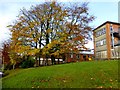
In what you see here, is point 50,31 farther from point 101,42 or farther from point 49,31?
point 101,42

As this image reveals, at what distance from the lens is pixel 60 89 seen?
14.2m

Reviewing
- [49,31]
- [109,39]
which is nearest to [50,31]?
[49,31]

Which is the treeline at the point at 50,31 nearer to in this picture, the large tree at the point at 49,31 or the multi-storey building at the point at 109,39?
the large tree at the point at 49,31

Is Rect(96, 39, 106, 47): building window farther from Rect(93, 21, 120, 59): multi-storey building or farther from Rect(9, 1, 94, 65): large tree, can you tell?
Rect(9, 1, 94, 65): large tree

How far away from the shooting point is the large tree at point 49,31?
3428 cm

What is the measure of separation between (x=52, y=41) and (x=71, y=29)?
3.59 m

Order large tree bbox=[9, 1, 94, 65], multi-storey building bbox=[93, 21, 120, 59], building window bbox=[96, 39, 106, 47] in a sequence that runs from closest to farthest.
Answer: large tree bbox=[9, 1, 94, 65] < multi-storey building bbox=[93, 21, 120, 59] < building window bbox=[96, 39, 106, 47]

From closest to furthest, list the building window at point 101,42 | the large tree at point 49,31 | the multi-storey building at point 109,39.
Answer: the large tree at point 49,31 < the multi-storey building at point 109,39 < the building window at point 101,42

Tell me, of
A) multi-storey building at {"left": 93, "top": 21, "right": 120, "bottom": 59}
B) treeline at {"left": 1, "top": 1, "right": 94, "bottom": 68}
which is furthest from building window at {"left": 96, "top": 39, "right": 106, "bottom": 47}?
treeline at {"left": 1, "top": 1, "right": 94, "bottom": 68}

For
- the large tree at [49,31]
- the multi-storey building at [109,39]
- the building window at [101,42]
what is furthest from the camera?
the building window at [101,42]

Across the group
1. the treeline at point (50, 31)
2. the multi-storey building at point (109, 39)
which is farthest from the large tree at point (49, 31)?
the multi-storey building at point (109, 39)

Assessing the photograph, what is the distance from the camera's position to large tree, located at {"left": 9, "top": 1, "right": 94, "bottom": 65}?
3428 cm

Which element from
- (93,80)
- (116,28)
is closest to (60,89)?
(93,80)

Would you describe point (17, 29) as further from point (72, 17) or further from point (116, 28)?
point (116, 28)
